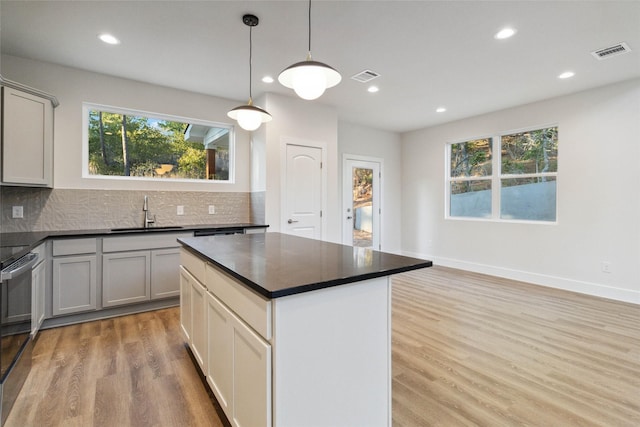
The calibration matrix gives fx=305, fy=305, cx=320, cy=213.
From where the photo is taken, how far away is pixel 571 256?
430cm

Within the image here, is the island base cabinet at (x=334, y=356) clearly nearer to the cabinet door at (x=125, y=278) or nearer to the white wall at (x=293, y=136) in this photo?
the cabinet door at (x=125, y=278)

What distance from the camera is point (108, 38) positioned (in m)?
2.82

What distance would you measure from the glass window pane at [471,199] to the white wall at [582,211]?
0.20m

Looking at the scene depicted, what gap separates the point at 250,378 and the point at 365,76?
3.47 meters

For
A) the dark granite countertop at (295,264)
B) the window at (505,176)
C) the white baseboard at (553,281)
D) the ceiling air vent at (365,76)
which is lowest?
the white baseboard at (553,281)

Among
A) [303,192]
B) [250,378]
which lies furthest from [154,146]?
[250,378]

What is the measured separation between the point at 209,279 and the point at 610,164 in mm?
5049

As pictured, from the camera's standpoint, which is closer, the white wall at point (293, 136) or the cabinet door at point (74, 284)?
the cabinet door at point (74, 284)

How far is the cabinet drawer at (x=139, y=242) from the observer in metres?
3.15

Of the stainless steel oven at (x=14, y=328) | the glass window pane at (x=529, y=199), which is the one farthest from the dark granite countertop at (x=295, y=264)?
the glass window pane at (x=529, y=199)

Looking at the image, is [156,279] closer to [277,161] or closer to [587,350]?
[277,161]

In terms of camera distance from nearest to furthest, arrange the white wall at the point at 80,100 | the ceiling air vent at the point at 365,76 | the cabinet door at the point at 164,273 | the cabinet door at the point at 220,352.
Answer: the cabinet door at the point at 220,352 → the white wall at the point at 80,100 → the cabinet door at the point at 164,273 → the ceiling air vent at the point at 365,76

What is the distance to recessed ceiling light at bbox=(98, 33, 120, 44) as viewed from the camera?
2.77 metres

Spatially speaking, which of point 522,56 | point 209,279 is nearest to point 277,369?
point 209,279
